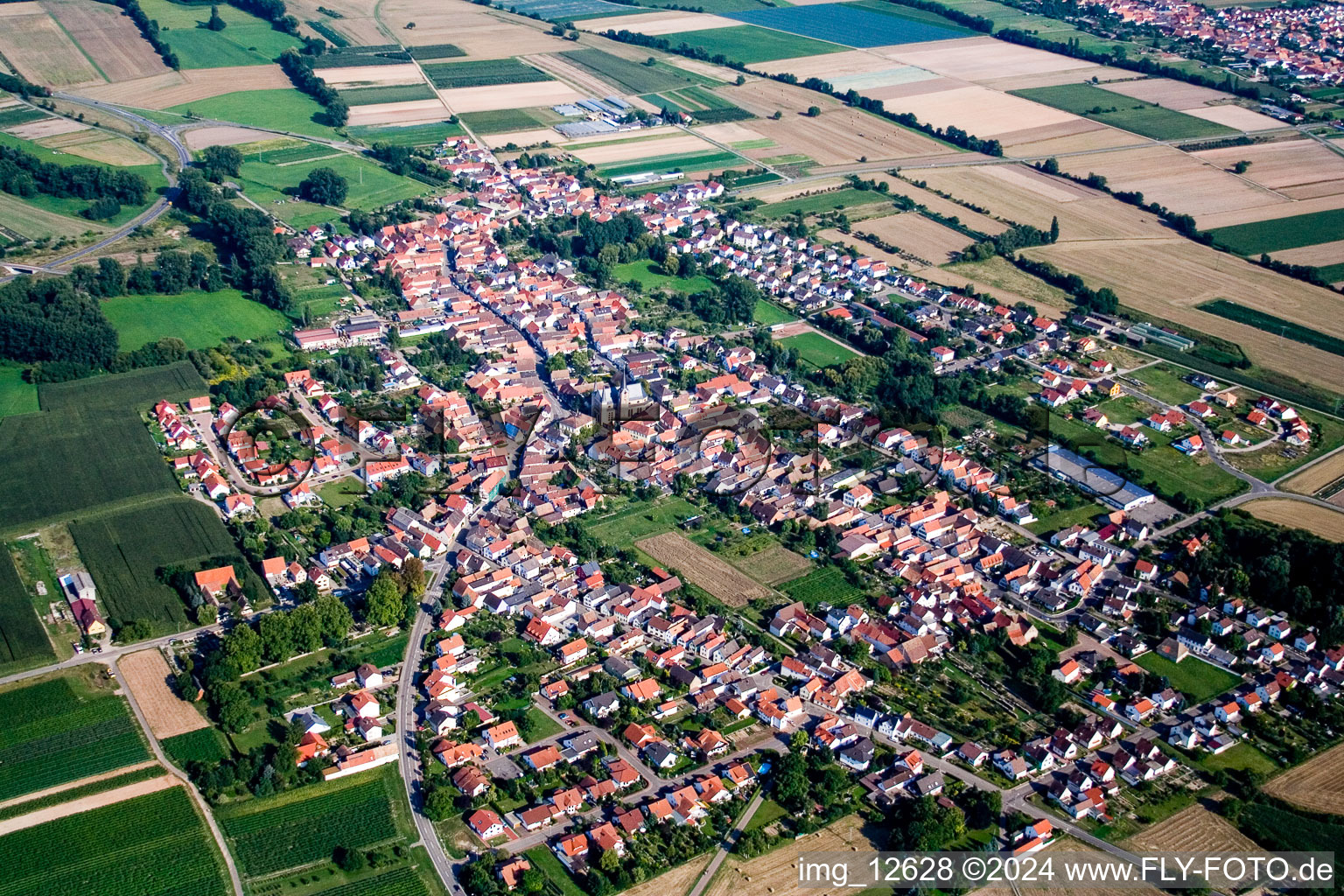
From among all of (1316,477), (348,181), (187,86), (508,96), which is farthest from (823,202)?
(187,86)

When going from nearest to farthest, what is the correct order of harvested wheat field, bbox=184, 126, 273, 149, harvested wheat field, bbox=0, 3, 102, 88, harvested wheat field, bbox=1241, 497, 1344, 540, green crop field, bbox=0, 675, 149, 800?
green crop field, bbox=0, 675, 149, 800, harvested wheat field, bbox=1241, 497, 1344, 540, harvested wheat field, bbox=184, 126, 273, 149, harvested wheat field, bbox=0, 3, 102, 88

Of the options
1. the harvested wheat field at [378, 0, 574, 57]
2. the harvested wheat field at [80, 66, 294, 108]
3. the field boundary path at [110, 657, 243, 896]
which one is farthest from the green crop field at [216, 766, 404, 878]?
the harvested wheat field at [378, 0, 574, 57]

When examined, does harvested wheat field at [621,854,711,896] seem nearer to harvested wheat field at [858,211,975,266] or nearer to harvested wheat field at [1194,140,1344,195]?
harvested wheat field at [858,211,975,266]

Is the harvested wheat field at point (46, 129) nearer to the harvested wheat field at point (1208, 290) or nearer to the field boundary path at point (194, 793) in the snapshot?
the field boundary path at point (194, 793)

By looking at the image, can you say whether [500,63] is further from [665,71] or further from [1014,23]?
[1014,23]

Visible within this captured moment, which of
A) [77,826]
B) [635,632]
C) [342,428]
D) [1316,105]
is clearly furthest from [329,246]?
[1316,105]

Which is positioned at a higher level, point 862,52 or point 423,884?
point 862,52
